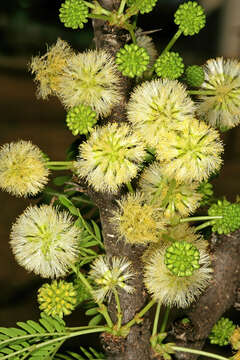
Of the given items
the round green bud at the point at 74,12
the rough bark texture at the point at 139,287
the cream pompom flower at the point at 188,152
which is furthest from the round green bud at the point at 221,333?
the round green bud at the point at 74,12

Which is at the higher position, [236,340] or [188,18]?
[188,18]

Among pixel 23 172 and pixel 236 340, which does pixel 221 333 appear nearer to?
pixel 236 340

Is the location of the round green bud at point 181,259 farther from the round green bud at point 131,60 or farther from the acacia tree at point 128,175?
the round green bud at point 131,60

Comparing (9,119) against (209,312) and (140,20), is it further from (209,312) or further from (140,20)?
(209,312)

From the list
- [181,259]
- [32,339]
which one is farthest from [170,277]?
[32,339]

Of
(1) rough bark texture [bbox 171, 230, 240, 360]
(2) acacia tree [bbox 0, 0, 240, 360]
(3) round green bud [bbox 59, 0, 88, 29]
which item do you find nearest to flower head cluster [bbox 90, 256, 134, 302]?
(2) acacia tree [bbox 0, 0, 240, 360]

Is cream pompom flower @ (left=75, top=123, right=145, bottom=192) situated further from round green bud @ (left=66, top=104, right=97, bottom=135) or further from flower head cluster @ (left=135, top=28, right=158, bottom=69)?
flower head cluster @ (left=135, top=28, right=158, bottom=69)
